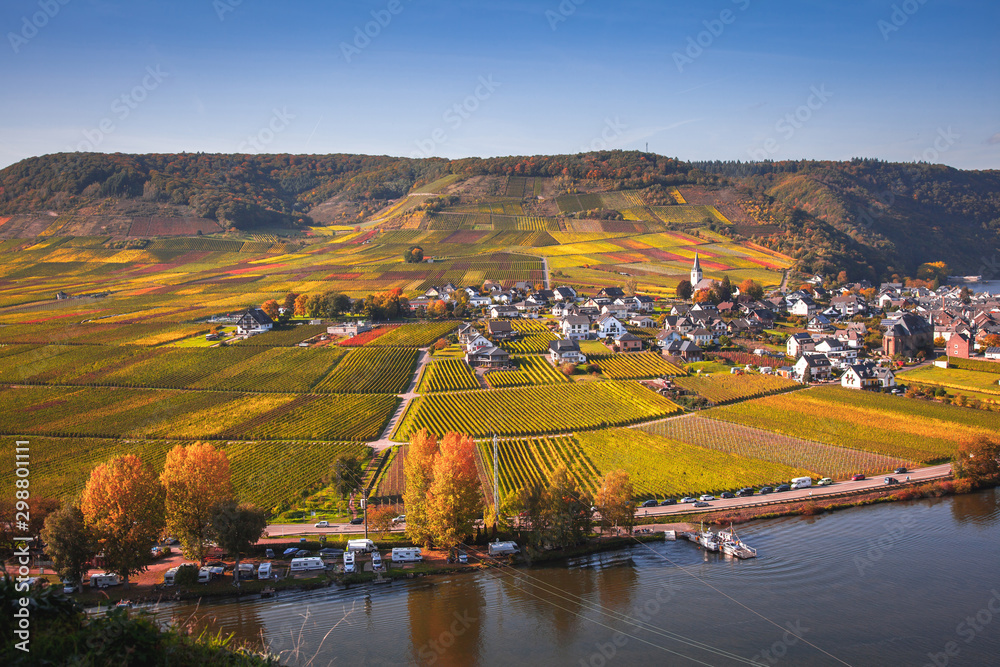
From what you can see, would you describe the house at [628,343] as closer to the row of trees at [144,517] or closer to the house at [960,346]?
the house at [960,346]

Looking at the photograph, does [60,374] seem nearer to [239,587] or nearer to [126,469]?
[126,469]

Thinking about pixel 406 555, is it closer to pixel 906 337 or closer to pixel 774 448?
pixel 774 448

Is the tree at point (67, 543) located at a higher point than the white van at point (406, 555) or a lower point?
higher

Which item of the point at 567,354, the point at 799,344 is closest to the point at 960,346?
the point at 799,344

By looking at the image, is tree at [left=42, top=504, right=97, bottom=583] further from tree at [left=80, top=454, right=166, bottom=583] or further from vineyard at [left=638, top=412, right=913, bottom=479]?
vineyard at [left=638, top=412, right=913, bottom=479]

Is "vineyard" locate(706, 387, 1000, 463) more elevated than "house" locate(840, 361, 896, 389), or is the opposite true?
"house" locate(840, 361, 896, 389)

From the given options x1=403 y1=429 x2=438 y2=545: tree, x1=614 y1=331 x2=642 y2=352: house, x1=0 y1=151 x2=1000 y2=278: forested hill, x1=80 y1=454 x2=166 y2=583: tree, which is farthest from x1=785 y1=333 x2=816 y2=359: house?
x1=80 y1=454 x2=166 y2=583: tree

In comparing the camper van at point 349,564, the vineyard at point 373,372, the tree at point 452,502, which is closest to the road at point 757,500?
the camper van at point 349,564
